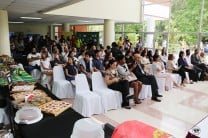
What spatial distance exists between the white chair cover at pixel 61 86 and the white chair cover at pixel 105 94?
2.71 ft

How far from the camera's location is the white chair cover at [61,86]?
491 cm

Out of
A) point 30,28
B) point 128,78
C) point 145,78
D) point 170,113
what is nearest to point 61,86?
point 128,78

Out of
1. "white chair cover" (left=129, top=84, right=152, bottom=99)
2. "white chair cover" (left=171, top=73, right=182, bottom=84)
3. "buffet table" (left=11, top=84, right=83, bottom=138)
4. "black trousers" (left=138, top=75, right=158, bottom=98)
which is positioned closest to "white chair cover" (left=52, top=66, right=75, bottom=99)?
"white chair cover" (left=129, top=84, right=152, bottom=99)

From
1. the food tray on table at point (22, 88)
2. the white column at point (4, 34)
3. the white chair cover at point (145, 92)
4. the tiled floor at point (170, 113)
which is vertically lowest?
the tiled floor at point (170, 113)

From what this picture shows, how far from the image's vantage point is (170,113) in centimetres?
427

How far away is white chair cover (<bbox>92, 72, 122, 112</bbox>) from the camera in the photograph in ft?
13.9

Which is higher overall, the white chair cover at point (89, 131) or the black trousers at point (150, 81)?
the white chair cover at point (89, 131)

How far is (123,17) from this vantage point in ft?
32.4

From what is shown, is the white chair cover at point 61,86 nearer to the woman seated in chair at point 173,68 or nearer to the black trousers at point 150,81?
the black trousers at point 150,81

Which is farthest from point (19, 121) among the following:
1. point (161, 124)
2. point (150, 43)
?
point (150, 43)

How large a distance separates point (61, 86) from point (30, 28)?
525 inches

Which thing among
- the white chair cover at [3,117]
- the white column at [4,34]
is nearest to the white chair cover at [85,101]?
the white chair cover at [3,117]

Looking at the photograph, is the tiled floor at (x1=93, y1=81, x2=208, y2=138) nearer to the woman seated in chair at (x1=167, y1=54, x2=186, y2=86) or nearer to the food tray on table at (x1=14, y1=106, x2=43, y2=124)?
the woman seated in chair at (x1=167, y1=54, x2=186, y2=86)

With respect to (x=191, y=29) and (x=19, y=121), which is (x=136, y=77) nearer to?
(x=19, y=121)
